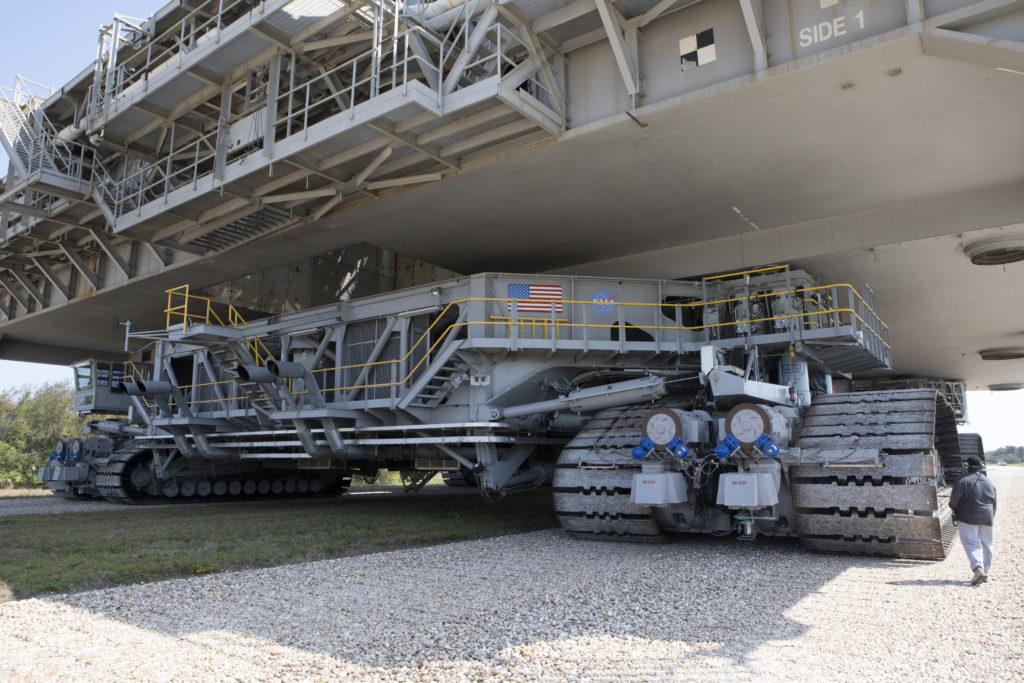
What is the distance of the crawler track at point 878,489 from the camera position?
760 cm

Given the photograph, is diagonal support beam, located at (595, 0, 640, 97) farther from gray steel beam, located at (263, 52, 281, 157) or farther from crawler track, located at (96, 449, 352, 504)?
crawler track, located at (96, 449, 352, 504)

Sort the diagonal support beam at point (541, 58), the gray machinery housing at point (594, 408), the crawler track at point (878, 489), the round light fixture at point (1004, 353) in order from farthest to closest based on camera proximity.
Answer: the round light fixture at point (1004, 353) < the diagonal support beam at point (541, 58) < the gray machinery housing at point (594, 408) < the crawler track at point (878, 489)

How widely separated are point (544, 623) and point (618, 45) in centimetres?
859

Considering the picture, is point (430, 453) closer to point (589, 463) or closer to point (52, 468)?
point (589, 463)

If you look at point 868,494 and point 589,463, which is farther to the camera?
point 589,463

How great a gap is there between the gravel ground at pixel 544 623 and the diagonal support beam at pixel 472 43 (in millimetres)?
7523

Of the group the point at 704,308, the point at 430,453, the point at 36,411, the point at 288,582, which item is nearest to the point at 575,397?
the point at 430,453

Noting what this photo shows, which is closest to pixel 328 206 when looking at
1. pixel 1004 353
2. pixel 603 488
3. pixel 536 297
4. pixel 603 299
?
pixel 536 297

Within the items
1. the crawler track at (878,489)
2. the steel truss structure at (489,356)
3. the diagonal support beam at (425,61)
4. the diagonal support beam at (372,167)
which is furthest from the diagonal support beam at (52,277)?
the crawler track at (878,489)

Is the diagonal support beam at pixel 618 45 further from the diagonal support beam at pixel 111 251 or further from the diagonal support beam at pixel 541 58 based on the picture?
the diagonal support beam at pixel 111 251

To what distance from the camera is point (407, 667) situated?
4.39 m

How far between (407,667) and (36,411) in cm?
4929

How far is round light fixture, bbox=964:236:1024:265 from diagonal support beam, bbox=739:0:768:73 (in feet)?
25.2

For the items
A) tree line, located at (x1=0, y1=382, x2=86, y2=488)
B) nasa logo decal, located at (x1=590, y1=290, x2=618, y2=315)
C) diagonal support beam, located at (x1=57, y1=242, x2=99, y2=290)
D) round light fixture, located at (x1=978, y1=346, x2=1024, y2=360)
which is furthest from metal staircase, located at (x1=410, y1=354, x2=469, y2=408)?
tree line, located at (x1=0, y1=382, x2=86, y2=488)
